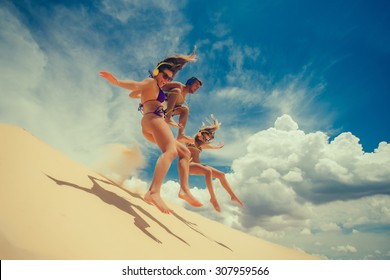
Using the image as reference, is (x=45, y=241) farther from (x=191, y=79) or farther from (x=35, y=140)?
(x=191, y=79)

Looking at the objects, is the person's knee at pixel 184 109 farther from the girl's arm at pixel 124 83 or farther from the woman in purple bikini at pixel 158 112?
the girl's arm at pixel 124 83

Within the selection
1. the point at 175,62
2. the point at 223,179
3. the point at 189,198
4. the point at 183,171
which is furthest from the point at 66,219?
the point at 223,179

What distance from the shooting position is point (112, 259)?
2238 millimetres

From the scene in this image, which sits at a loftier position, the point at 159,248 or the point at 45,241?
the point at 159,248

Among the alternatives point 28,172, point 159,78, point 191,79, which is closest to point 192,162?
point 191,79

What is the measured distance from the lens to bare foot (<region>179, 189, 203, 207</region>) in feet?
14.1

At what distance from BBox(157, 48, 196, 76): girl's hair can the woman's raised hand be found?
2.65 ft

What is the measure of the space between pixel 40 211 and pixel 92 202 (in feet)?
2.62

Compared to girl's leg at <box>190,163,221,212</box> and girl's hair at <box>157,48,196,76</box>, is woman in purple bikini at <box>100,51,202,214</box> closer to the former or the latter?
girl's hair at <box>157,48,196,76</box>

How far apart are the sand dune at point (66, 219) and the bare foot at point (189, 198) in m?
0.45

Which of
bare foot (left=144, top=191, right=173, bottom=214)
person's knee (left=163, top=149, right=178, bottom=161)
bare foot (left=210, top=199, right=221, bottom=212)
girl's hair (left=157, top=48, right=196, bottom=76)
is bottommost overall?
bare foot (left=144, top=191, right=173, bottom=214)

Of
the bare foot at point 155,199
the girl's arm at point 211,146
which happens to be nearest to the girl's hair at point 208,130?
the girl's arm at point 211,146

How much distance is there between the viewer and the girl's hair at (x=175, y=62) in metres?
4.14

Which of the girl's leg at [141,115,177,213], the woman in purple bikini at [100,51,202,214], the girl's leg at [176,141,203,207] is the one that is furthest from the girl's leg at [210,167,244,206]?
the girl's leg at [141,115,177,213]
